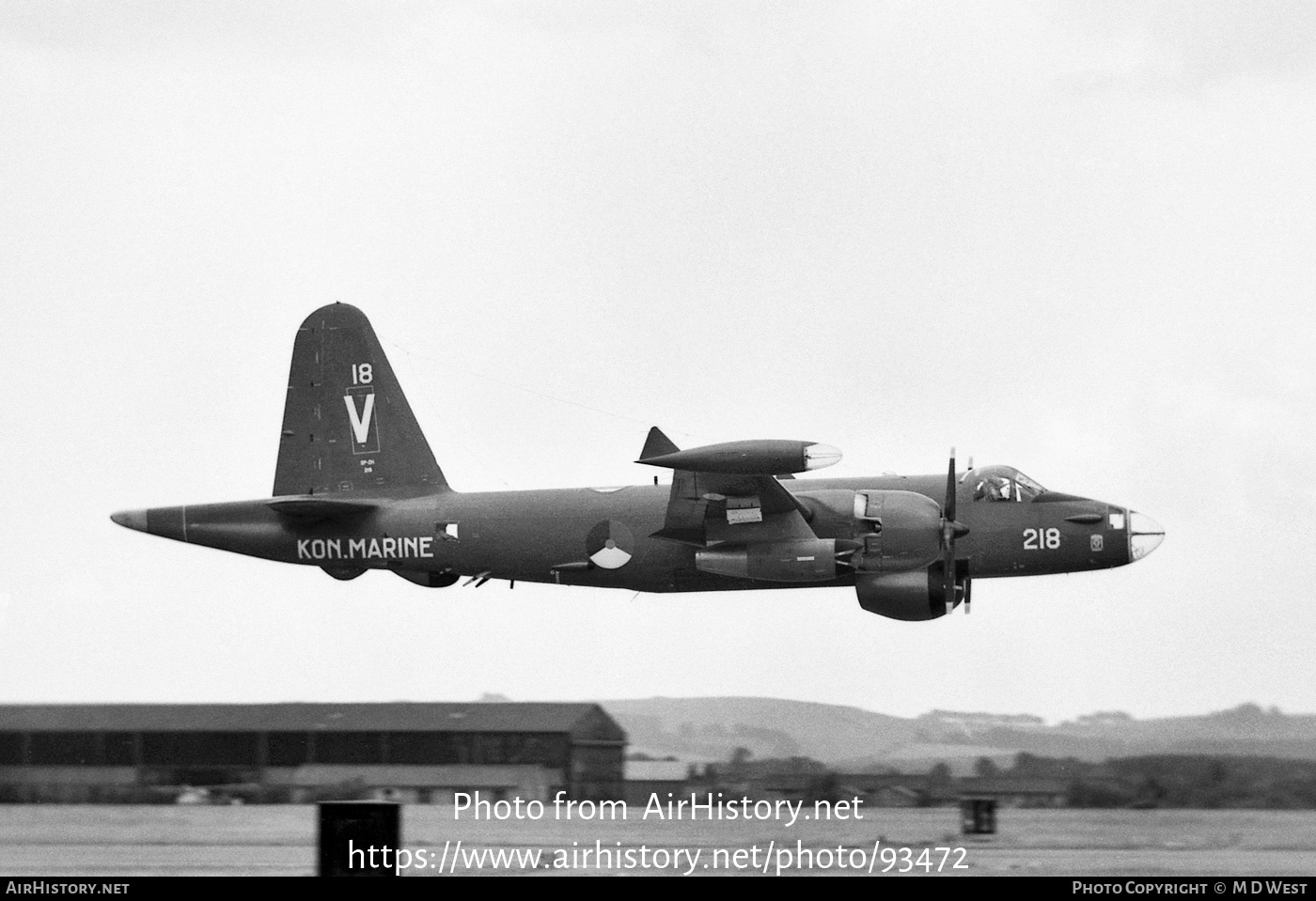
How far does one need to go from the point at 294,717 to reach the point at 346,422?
28.5ft

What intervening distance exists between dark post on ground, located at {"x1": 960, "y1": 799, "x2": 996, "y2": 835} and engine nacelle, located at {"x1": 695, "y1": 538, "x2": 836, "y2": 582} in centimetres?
603

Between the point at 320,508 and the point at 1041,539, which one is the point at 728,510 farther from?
the point at 320,508

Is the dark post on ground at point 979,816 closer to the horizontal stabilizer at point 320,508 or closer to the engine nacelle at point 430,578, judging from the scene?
the engine nacelle at point 430,578

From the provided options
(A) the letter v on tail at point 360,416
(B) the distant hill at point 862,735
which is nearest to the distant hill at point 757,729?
(B) the distant hill at point 862,735

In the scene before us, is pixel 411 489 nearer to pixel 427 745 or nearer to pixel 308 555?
pixel 308 555

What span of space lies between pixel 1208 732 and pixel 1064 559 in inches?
251

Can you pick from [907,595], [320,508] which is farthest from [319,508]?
[907,595]

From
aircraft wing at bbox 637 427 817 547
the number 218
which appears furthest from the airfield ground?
the number 218

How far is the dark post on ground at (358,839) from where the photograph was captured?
19203mm

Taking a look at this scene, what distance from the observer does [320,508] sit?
30.7 meters

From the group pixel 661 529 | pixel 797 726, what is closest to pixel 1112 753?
pixel 797 726
